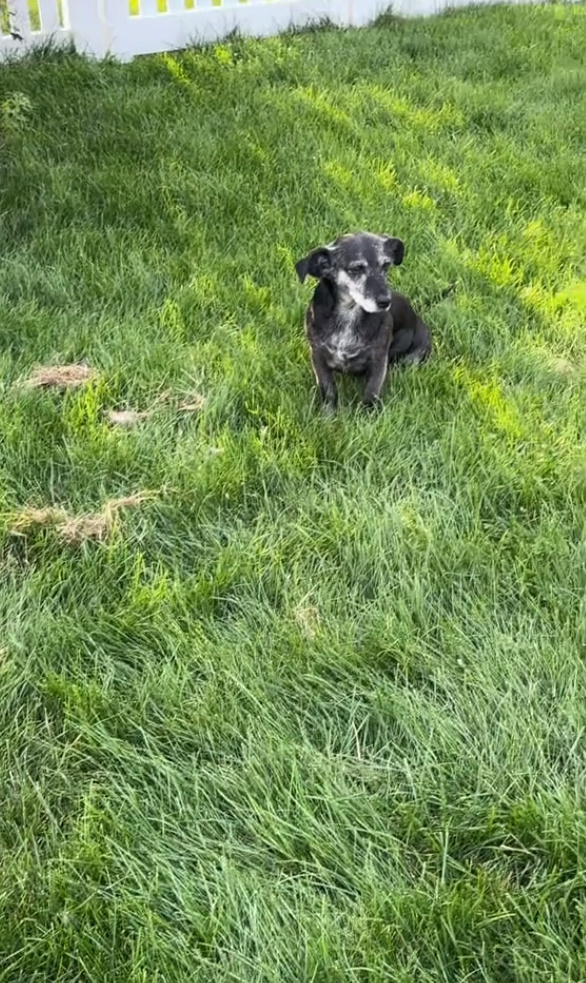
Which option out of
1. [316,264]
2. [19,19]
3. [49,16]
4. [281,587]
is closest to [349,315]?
[316,264]

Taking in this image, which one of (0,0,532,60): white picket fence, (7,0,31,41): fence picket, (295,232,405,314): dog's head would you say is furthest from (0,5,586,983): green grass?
(0,0,532,60): white picket fence

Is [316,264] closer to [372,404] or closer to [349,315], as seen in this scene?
[349,315]

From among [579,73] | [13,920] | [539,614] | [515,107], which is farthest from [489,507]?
[579,73]

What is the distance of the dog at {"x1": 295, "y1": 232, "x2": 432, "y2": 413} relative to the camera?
3.35 metres

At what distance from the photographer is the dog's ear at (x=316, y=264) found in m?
3.33

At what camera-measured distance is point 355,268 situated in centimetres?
335

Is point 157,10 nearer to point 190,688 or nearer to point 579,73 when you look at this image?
point 579,73

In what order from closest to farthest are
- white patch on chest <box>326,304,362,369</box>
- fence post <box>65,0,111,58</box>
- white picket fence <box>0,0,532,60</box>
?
white patch on chest <box>326,304,362,369</box>
white picket fence <box>0,0,532,60</box>
fence post <box>65,0,111,58</box>

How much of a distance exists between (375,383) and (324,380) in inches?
7.1

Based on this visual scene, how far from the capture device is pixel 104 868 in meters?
1.88

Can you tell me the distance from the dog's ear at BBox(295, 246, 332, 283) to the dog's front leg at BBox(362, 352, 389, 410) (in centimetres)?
37

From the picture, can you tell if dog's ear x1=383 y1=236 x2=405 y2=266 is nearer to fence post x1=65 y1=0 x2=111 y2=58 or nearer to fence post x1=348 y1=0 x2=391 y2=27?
fence post x1=65 y1=0 x2=111 y2=58

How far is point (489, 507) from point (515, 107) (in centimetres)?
395

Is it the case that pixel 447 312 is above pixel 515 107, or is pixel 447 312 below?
below
